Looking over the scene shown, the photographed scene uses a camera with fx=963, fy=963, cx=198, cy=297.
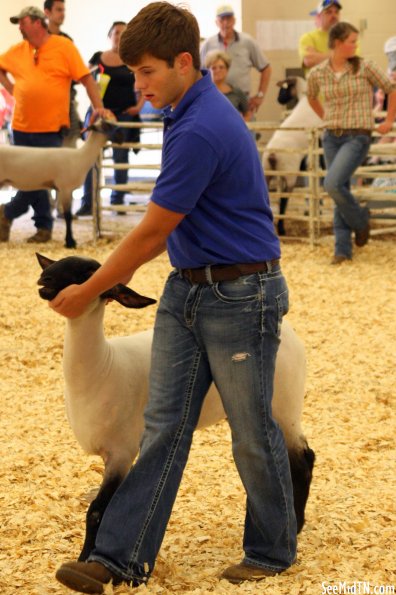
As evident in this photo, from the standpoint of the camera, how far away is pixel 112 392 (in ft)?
9.34

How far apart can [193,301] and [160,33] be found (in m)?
0.69

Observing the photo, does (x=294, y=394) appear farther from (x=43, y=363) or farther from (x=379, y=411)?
(x=43, y=363)

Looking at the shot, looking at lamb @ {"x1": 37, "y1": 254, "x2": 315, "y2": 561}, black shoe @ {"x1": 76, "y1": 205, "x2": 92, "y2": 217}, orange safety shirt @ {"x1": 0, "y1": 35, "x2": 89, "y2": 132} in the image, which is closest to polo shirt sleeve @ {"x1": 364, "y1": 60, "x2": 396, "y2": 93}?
orange safety shirt @ {"x1": 0, "y1": 35, "x2": 89, "y2": 132}

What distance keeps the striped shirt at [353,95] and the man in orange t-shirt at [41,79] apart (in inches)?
97.8

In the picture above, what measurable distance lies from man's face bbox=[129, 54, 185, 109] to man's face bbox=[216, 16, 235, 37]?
7821 millimetres

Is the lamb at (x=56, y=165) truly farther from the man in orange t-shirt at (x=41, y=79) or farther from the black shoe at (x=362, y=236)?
the black shoe at (x=362, y=236)

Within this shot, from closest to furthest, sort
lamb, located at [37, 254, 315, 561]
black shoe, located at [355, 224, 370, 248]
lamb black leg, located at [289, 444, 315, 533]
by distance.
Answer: lamb, located at [37, 254, 315, 561], lamb black leg, located at [289, 444, 315, 533], black shoe, located at [355, 224, 370, 248]

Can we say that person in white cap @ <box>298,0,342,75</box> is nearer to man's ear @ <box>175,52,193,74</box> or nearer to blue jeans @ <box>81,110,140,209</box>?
blue jeans @ <box>81,110,140,209</box>

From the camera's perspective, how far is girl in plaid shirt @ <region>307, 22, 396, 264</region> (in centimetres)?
757

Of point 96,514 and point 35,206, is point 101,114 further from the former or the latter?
point 96,514

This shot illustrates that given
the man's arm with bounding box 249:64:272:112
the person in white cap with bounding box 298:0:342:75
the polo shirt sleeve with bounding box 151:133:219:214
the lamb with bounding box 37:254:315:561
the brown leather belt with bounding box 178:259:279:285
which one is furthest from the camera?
the man's arm with bounding box 249:64:272:112

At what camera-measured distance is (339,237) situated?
8.20 meters

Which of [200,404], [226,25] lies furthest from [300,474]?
[226,25]

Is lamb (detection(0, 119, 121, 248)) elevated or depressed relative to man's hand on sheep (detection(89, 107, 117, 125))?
depressed
